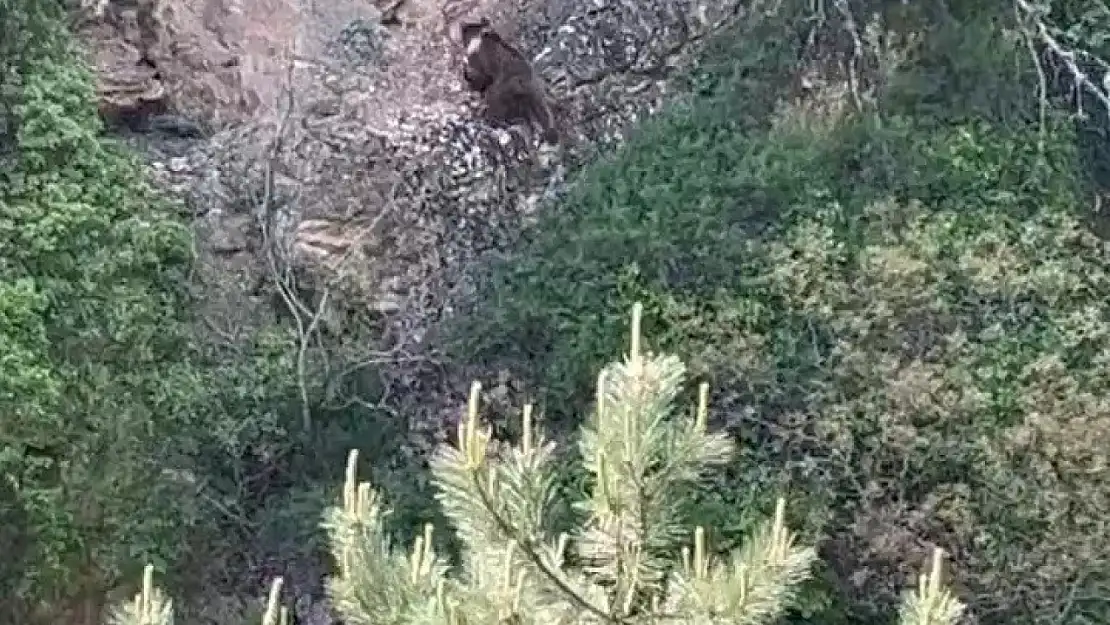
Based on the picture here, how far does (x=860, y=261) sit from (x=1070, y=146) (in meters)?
0.77

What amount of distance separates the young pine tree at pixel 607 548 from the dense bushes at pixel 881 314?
241 cm

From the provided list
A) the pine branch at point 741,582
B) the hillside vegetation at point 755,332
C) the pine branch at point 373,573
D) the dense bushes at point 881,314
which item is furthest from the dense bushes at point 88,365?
the pine branch at point 741,582

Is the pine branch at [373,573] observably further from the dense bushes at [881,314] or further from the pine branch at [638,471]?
the dense bushes at [881,314]

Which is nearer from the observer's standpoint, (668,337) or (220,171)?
(668,337)

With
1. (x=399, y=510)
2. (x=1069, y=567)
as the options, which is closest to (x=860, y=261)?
(x=1069, y=567)

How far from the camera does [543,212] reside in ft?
19.4

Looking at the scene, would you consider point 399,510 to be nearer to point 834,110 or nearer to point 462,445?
point 834,110

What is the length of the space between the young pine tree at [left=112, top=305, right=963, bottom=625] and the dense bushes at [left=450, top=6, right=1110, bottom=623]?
7.92ft

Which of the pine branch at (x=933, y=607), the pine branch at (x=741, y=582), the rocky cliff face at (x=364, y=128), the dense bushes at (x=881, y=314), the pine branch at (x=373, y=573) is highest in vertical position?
the rocky cliff face at (x=364, y=128)

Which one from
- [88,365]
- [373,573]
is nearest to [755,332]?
[88,365]

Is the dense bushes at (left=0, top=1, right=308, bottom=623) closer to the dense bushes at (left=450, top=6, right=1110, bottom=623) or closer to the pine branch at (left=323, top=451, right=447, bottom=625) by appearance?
the dense bushes at (left=450, top=6, right=1110, bottom=623)

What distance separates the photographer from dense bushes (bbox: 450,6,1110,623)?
4.85 m

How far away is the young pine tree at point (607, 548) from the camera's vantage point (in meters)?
2.31

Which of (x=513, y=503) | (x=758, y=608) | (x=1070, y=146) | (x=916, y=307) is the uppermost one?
→ (x=1070, y=146)
